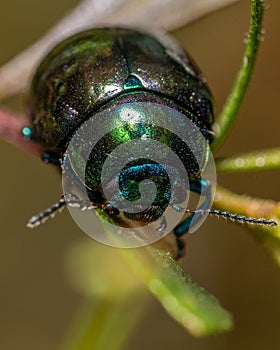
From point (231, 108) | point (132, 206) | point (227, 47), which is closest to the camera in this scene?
point (132, 206)

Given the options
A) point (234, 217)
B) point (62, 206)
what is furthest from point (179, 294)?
point (62, 206)

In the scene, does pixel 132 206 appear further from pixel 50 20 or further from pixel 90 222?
pixel 50 20

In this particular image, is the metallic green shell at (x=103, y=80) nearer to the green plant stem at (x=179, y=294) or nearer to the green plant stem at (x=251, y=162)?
the green plant stem at (x=251, y=162)

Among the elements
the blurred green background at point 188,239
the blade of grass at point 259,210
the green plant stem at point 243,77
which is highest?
the green plant stem at point 243,77

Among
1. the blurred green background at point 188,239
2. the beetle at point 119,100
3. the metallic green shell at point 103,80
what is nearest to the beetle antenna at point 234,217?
the beetle at point 119,100

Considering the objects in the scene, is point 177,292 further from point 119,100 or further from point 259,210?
point 119,100

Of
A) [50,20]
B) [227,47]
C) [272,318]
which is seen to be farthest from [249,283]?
[50,20]

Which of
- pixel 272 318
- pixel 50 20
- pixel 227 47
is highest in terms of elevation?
pixel 50 20

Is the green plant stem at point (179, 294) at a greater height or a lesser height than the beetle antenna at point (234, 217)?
greater
